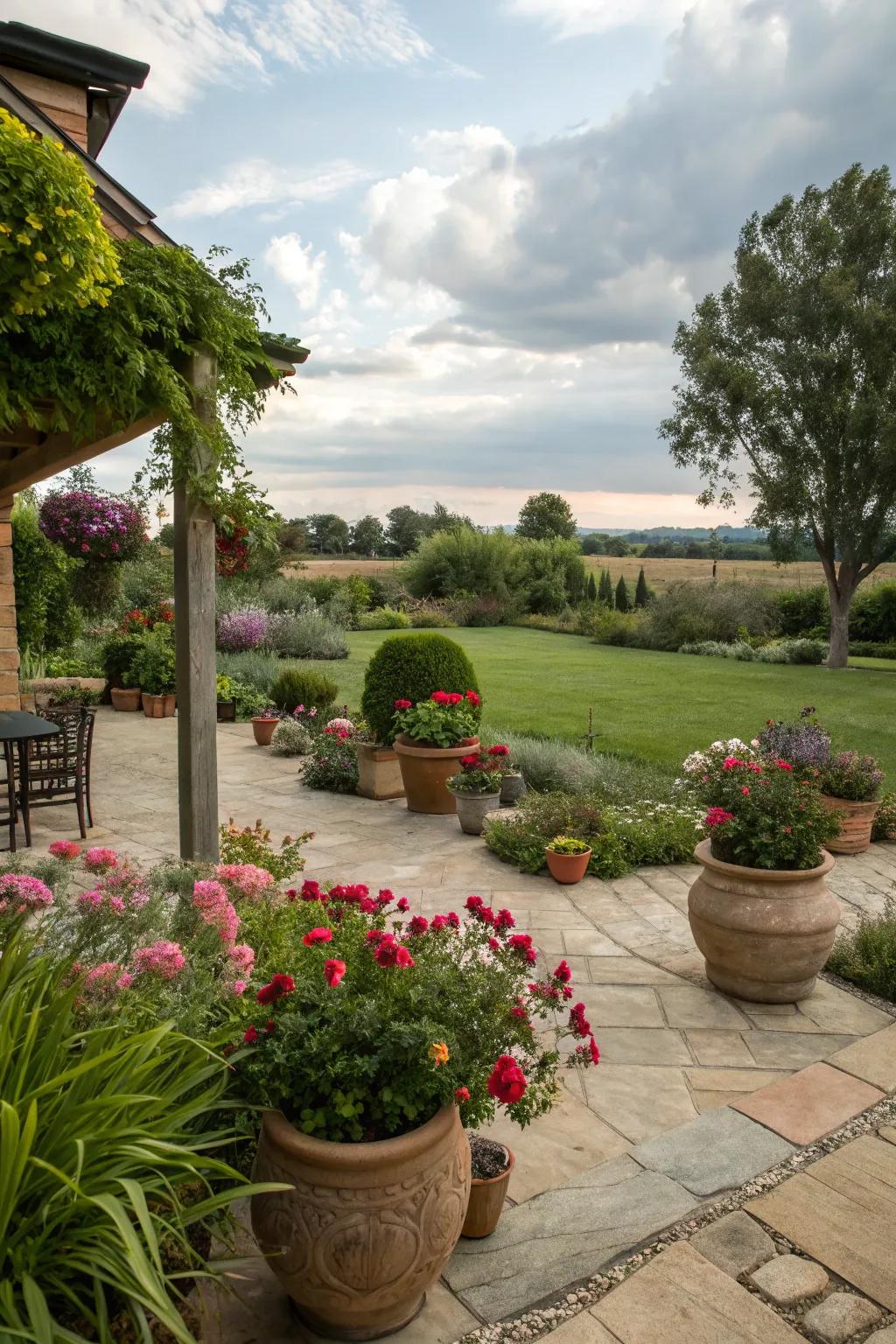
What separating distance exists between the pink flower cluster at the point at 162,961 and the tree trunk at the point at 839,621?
18157mm

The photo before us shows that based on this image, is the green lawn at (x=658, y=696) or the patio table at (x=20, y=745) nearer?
the patio table at (x=20, y=745)

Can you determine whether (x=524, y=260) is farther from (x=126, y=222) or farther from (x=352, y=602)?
(x=352, y=602)

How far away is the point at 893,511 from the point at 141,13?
52.3 feet

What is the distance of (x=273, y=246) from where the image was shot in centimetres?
639

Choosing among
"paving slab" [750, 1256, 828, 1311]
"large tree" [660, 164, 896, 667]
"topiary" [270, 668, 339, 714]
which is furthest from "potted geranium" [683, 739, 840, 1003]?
"large tree" [660, 164, 896, 667]

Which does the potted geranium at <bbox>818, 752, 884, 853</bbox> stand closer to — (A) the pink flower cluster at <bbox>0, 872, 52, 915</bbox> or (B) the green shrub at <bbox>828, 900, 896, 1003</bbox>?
(B) the green shrub at <bbox>828, 900, 896, 1003</bbox>

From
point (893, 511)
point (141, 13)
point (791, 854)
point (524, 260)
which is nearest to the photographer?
point (791, 854)

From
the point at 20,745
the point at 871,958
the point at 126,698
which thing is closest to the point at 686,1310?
the point at 871,958

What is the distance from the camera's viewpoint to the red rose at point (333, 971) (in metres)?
1.95

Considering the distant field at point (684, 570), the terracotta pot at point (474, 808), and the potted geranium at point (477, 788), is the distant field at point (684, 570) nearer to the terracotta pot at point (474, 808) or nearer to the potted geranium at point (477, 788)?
the potted geranium at point (477, 788)

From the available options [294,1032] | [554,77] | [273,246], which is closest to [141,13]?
[273,246]

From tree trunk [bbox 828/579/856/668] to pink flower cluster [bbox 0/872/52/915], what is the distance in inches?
715

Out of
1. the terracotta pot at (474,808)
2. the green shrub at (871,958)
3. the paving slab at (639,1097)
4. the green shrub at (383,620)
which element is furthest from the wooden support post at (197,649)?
the green shrub at (383,620)

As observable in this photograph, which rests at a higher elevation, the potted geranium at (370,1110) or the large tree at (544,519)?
the large tree at (544,519)
